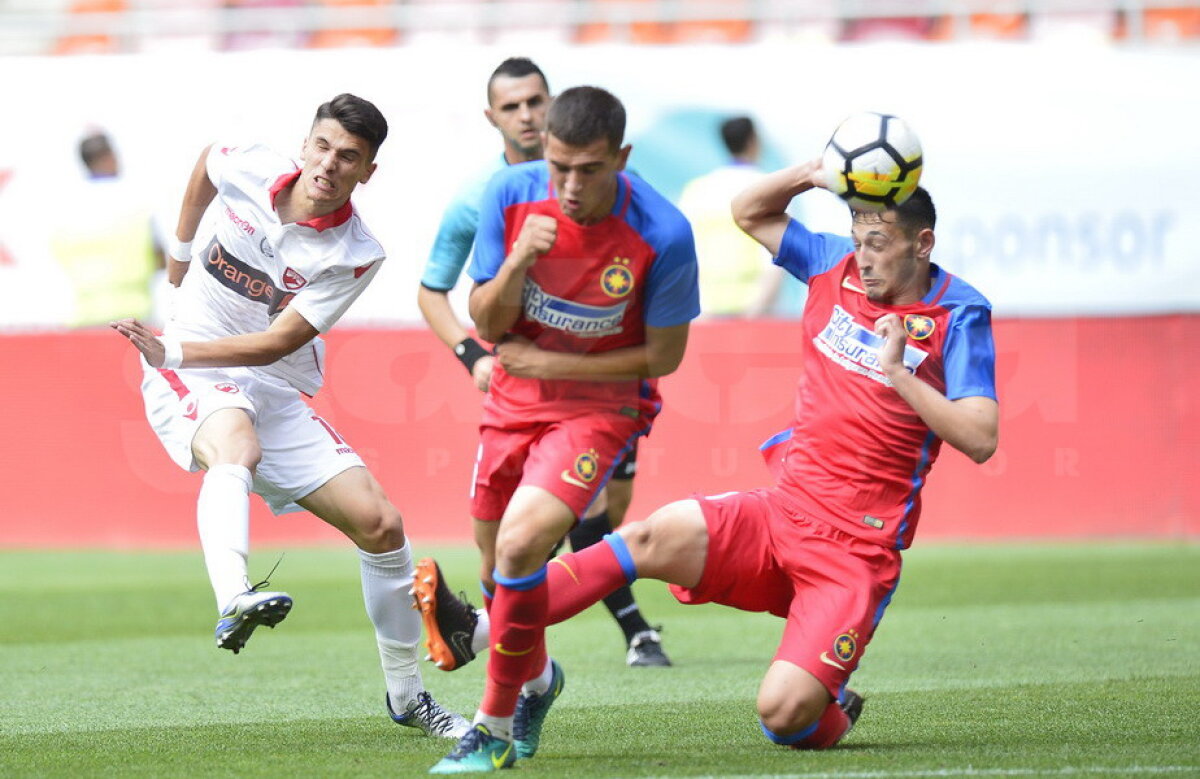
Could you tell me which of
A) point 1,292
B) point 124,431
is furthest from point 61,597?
point 1,292

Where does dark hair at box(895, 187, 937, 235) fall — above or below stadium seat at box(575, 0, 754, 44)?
below

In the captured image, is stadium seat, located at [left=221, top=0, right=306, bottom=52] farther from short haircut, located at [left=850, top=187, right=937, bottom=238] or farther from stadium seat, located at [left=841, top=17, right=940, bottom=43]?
short haircut, located at [left=850, top=187, right=937, bottom=238]

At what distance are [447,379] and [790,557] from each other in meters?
8.46

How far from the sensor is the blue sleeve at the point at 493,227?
534 cm

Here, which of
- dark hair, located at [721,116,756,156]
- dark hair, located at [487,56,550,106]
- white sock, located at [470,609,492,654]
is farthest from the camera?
dark hair, located at [721,116,756,156]

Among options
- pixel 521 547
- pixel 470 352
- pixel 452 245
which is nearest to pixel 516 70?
pixel 452 245

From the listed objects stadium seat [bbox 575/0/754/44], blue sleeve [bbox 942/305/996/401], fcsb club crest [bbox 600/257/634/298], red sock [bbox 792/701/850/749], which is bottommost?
red sock [bbox 792/701/850/749]

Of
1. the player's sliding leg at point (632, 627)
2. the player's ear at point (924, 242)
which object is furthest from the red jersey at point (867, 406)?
the player's sliding leg at point (632, 627)

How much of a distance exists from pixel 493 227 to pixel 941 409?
1.53 m

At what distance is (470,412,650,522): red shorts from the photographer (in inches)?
204

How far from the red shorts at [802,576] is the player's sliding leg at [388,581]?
111cm

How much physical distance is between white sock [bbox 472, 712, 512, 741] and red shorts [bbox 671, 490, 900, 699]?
837mm

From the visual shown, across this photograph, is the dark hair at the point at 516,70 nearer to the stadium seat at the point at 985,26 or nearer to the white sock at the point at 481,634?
the white sock at the point at 481,634

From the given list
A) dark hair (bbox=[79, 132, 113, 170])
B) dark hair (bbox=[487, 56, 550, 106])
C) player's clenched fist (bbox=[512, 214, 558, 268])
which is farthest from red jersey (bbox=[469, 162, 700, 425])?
dark hair (bbox=[79, 132, 113, 170])
